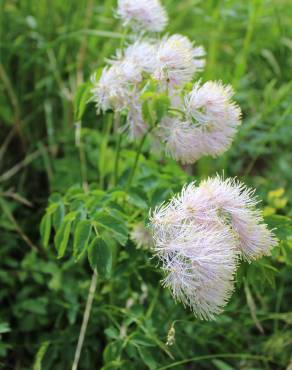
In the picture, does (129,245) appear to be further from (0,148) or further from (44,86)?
(44,86)

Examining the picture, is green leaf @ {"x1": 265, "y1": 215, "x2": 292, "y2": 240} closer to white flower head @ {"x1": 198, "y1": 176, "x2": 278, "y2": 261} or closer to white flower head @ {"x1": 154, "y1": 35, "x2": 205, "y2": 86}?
white flower head @ {"x1": 198, "y1": 176, "x2": 278, "y2": 261}

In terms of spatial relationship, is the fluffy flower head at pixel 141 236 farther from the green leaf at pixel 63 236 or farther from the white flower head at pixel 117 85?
the white flower head at pixel 117 85

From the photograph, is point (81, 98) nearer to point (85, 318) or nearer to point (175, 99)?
point (175, 99)

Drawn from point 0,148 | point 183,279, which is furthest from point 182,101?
point 0,148

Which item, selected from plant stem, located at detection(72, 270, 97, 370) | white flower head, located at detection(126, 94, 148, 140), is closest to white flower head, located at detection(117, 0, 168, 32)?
white flower head, located at detection(126, 94, 148, 140)

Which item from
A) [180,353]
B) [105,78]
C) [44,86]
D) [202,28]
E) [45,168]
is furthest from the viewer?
[202,28]
